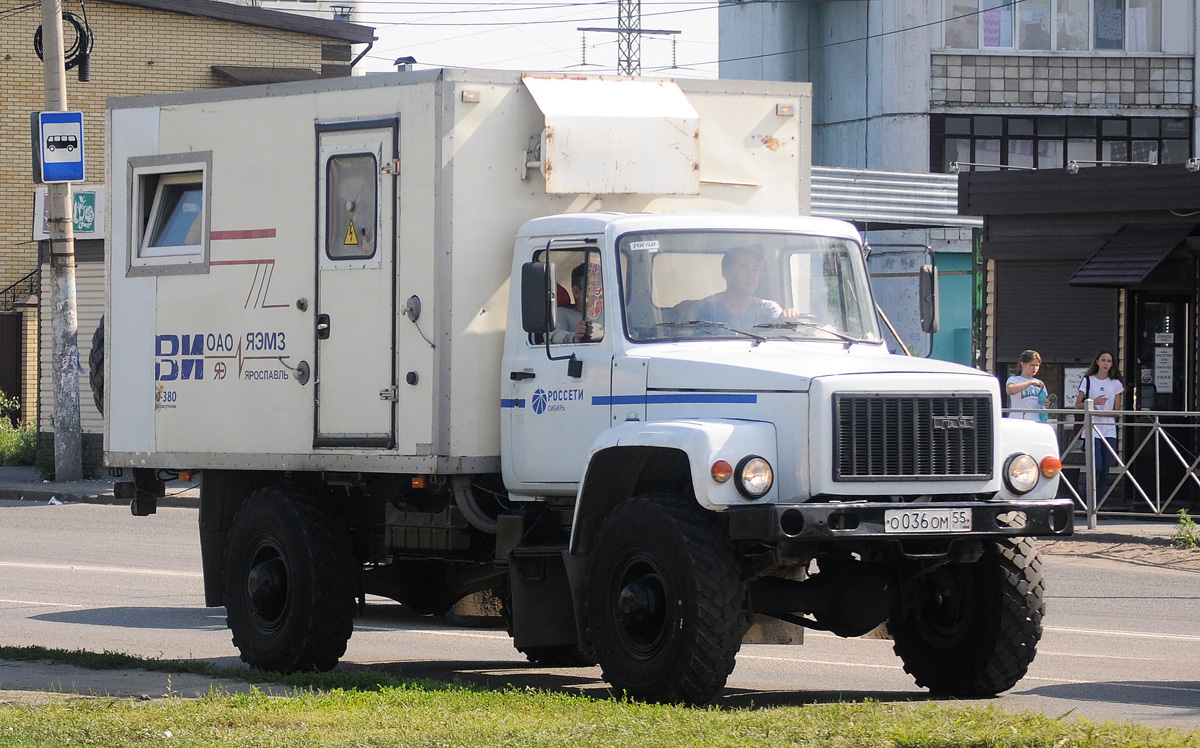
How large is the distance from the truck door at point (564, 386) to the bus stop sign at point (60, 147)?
15885mm

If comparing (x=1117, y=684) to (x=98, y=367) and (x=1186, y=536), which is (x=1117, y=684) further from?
(x=1186, y=536)

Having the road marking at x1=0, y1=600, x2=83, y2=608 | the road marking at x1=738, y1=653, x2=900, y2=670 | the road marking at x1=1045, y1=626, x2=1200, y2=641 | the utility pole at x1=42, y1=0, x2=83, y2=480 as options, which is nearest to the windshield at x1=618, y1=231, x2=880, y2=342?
the road marking at x1=738, y1=653, x2=900, y2=670

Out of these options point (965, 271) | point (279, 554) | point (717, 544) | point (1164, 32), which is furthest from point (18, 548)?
point (1164, 32)

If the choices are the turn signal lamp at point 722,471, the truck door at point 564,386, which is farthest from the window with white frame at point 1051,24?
the turn signal lamp at point 722,471

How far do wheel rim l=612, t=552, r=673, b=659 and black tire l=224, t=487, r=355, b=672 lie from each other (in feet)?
7.80

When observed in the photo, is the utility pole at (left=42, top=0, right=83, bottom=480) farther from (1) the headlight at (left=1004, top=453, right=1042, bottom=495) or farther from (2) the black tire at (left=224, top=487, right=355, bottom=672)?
(1) the headlight at (left=1004, top=453, right=1042, bottom=495)

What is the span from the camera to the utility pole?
85.9ft

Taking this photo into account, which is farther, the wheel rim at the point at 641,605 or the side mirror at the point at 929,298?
the side mirror at the point at 929,298

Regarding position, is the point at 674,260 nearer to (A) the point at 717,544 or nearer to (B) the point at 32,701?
(A) the point at 717,544

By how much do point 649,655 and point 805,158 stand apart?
368cm

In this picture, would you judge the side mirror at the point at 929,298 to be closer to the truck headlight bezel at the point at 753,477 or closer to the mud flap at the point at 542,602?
the truck headlight bezel at the point at 753,477

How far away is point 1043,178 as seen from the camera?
952 inches

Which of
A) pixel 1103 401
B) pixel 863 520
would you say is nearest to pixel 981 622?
pixel 863 520

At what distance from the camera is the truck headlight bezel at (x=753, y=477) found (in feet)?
28.5
